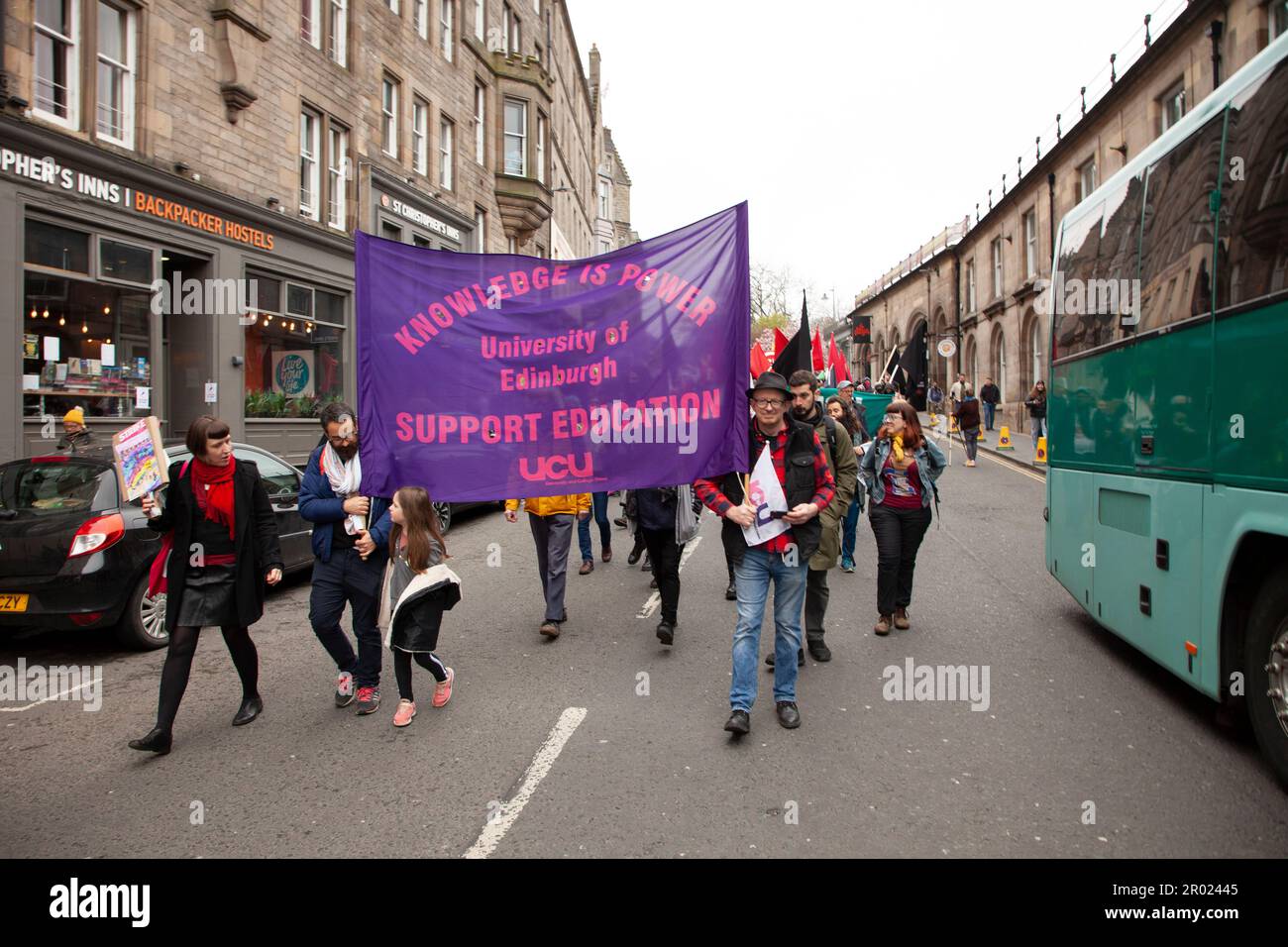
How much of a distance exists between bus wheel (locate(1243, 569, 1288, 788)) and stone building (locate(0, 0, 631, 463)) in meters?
13.8

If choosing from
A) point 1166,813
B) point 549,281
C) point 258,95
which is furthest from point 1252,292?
point 258,95

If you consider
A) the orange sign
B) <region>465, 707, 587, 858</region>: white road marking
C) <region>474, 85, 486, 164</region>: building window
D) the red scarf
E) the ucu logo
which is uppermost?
<region>474, 85, 486, 164</region>: building window

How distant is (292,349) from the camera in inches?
721

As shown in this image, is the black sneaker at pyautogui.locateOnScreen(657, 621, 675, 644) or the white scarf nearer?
the white scarf

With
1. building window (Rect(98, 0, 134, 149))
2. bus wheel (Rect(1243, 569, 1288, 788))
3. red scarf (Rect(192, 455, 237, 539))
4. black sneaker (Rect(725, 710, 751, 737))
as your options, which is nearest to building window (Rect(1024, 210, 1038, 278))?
building window (Rect(98, 0, 134, 149))

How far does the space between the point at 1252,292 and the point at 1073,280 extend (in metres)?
3.03

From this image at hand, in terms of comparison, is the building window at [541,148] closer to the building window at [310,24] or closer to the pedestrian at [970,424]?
the building window at [310,24]

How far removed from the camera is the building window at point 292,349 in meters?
16.8

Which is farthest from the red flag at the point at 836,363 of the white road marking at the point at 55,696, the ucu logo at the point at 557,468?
the white road marking at the point at 55,696

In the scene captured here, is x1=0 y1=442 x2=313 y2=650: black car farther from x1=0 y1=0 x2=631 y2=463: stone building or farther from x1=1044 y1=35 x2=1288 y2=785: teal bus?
x1=1044 y1=35 x2=1288 y2=785: teal bus

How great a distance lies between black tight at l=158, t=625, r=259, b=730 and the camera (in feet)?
14.8

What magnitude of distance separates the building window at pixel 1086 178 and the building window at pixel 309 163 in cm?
2333

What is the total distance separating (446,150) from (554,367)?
2209 centimetres
